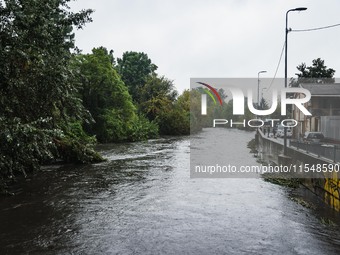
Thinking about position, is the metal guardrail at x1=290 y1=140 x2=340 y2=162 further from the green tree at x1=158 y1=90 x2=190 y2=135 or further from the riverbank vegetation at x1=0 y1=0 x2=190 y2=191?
the green tree at x1=158 y1=90 x2=190 y2=135

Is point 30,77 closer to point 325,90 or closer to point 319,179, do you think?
point 319,179

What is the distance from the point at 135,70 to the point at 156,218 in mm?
60501

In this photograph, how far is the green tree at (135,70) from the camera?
64250 mm

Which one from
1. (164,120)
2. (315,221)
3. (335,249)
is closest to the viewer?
(335,249)

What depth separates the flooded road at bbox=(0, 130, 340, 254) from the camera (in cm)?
855

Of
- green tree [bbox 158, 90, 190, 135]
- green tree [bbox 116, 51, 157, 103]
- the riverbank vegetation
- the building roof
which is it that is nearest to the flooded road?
the riverbank vegetation

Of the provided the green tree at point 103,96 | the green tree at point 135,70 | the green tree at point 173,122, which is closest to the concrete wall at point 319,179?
the green tree at point 103,96

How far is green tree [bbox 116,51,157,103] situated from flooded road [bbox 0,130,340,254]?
45.9 m

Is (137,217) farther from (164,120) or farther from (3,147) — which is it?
(164,120)

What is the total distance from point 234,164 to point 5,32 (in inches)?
635

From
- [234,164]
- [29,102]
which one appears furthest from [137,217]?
[234,164]

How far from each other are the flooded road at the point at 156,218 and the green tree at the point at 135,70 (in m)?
45.9

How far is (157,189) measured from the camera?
14.9 metres

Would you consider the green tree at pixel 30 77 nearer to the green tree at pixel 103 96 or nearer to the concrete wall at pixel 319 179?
the concrete wall at pixel 319 179
